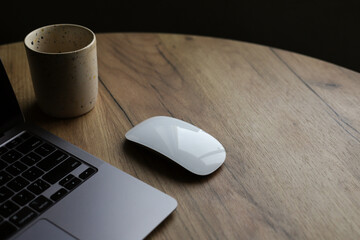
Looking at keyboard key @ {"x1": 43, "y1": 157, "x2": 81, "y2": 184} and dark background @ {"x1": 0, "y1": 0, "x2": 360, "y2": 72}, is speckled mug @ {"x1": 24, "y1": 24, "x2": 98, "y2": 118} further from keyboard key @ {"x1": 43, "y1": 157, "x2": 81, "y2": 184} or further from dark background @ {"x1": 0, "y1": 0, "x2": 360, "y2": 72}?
dark background @ {"x1": 0, "y1": 0, "x2": 360, "y2": 72}

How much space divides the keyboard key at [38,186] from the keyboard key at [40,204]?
0.01 meters

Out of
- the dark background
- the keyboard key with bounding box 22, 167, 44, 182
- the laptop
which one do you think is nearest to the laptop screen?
the laptop

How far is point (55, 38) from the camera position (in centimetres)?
75

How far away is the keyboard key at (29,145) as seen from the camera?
618 millimetres

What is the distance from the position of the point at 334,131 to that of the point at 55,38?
53 cm

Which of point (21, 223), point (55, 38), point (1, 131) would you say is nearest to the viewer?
point (21, 223)

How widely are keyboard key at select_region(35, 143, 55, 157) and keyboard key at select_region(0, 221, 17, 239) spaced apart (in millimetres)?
127

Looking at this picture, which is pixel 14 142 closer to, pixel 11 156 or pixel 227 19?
pixel 11 156

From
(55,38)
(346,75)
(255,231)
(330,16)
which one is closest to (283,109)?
(346,75)

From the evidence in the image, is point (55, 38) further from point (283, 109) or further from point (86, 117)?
point (283, 109)

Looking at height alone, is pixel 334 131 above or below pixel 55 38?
below

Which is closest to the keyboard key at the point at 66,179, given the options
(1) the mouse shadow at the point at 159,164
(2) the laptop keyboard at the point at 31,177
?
(2) the laptop keyboard at the point at 31,177

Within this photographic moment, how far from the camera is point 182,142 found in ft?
2.11

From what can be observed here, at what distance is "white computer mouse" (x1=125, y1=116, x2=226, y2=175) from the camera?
621 millimetres
